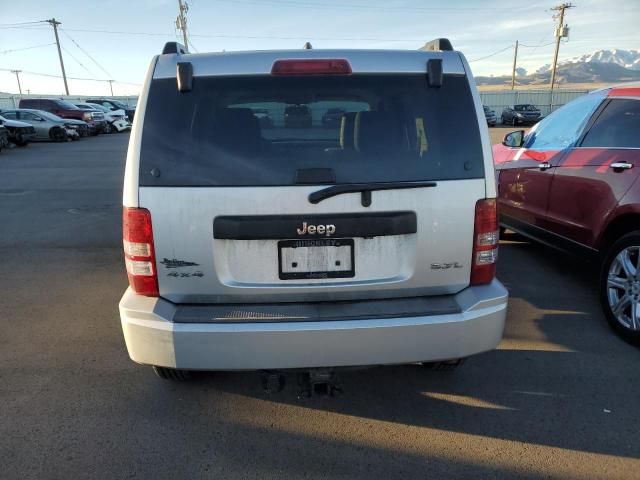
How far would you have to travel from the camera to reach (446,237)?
245 cm

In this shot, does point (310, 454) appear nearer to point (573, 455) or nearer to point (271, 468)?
point (271, 468)

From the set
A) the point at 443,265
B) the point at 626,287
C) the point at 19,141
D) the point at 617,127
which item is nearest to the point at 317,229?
the point at 443,265

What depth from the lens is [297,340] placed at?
7.54 feet

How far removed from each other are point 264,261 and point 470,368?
1812mm

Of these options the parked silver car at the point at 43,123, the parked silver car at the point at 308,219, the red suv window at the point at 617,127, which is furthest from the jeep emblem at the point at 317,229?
the parked silver car at the point at 43,123

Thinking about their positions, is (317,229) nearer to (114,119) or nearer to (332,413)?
(332,413)

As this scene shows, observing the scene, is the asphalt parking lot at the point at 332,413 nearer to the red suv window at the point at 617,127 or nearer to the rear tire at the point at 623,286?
the rear tire at the point at 623,286

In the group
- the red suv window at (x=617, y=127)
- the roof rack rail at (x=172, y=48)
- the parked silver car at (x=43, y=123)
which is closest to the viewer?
the roof rack rail at (x=172, y=48)

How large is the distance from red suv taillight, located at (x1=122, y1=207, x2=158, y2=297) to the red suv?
343cm

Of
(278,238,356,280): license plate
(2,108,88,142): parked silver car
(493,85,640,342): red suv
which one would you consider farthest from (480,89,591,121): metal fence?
(278,238,356,280): license plate

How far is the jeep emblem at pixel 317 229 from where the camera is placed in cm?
236

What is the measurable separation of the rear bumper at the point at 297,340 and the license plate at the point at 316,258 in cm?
26

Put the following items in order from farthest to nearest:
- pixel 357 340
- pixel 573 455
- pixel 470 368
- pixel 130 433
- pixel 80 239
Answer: pixel 80 239 < pixel 470 368 < pixel 130 433 < pixel 573 455 < pixel 357 340

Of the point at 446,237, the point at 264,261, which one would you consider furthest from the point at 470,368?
the point at 264,261
